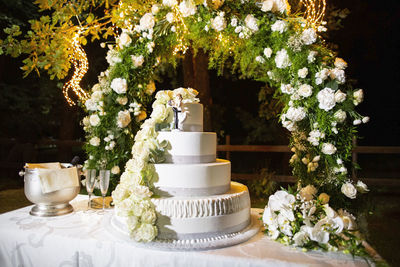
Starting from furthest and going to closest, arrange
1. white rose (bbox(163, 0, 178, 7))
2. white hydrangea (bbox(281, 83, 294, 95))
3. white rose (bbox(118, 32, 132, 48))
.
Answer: white rose (bbox(118, 32, 132, 48)), white rose (bbox(163, 0, 178, 7)), white hydrangea (bbox(281, 83, 294, 95))

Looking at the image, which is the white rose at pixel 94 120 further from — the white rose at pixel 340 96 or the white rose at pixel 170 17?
the white rose at pixel 340 96

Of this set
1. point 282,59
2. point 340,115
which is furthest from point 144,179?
point 340,115

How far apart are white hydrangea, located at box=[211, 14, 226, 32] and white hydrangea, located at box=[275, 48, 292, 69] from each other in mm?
547

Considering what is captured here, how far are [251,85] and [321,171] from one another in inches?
421

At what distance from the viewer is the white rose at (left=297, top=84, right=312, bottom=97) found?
2.38 m

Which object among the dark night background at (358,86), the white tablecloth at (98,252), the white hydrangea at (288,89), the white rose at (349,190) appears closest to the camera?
the white tablecloth at (98,252)

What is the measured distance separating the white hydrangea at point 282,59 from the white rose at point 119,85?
5.07ft

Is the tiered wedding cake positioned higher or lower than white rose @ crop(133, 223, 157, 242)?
higher

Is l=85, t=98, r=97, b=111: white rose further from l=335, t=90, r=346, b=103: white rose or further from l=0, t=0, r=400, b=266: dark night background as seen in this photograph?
l=0, t=0, r=400, b=266: dark night background

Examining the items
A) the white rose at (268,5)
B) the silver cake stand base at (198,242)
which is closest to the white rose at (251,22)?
the white rose at (268,5)

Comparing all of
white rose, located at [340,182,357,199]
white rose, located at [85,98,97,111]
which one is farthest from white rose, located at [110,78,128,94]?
white rose, located at [340,182,357,199]

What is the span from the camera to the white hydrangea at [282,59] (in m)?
2.47

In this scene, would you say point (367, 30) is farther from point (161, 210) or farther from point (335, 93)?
point (161, 210)

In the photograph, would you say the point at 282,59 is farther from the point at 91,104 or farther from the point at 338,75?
the point at 91,104
